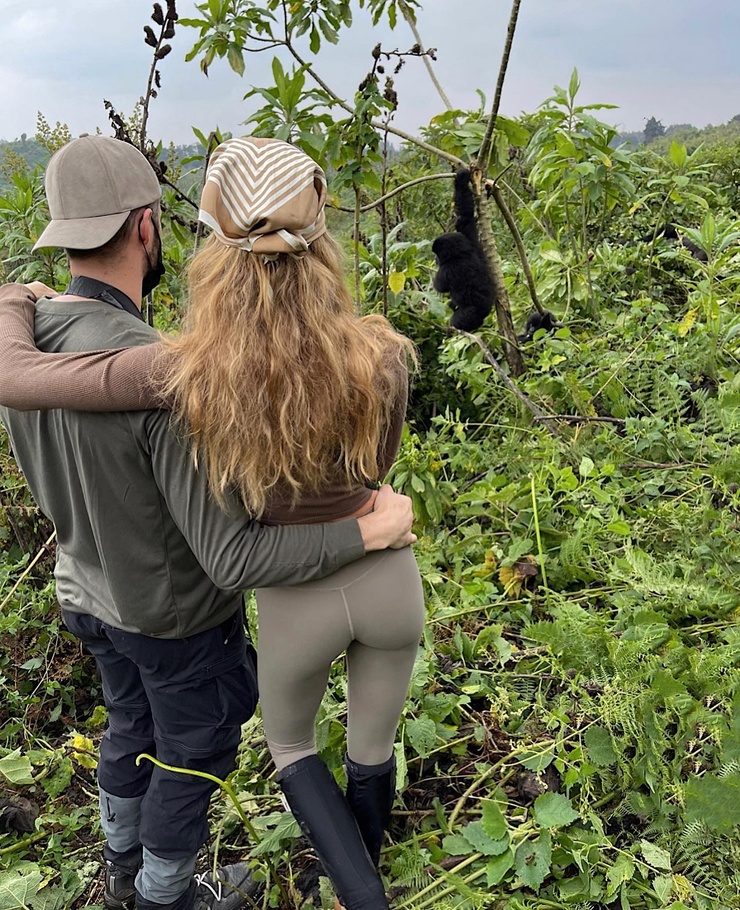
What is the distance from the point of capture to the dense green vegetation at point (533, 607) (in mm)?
1506

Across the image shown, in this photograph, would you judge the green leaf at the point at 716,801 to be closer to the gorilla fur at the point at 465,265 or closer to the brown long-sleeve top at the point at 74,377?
the brown long-sleeve top at the point at 74,377

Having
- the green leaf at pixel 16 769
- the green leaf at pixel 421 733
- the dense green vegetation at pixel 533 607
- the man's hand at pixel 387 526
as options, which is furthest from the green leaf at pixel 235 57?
the green leaf at pixel 16 769

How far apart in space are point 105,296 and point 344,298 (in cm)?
45

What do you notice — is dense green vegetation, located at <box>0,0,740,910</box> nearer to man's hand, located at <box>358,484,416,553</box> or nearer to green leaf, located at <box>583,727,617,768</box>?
green leaf, located at <box>583,727,617,768</box>

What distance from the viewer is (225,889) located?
1.69m

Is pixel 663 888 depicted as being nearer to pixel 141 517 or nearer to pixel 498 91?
pixel 141 517

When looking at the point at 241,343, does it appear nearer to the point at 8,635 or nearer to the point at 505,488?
the point at 505,488

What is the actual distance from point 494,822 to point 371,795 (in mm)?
275

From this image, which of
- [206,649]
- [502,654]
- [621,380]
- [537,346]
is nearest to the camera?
[206,649]

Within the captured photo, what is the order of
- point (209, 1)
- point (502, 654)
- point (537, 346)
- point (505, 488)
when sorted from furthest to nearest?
point (537, 346) < point (505, 488) < point (209, 1) < point (502, 654)

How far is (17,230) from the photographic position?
242 centimetres

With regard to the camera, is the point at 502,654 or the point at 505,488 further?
the point at 505,488

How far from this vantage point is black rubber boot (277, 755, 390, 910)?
4.50 feet

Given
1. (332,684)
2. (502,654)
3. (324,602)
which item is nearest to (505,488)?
(502,654)
